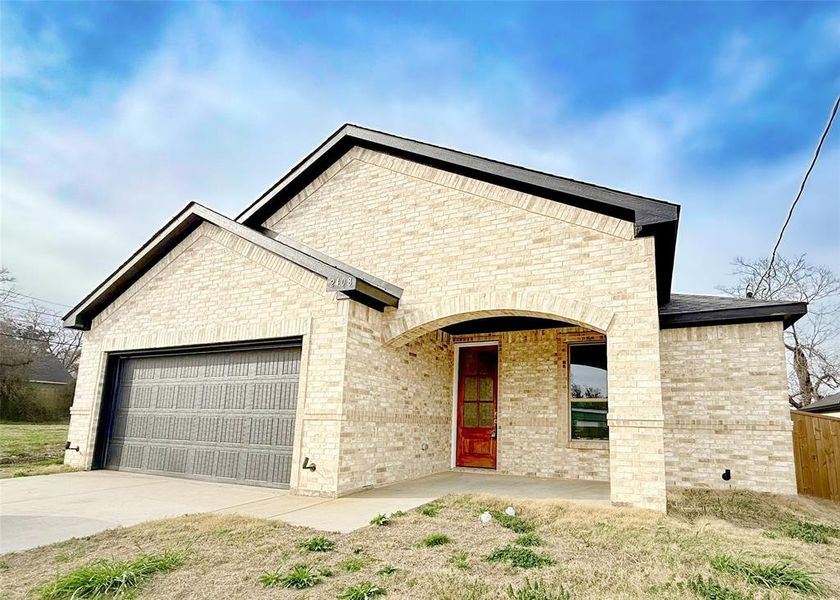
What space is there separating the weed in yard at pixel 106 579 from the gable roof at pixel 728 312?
8.75 meters

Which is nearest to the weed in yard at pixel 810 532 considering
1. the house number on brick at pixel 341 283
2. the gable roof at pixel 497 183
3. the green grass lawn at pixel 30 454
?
the gable roof at pixel 497 183

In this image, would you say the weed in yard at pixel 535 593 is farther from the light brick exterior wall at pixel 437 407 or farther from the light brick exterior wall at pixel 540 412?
the light brick exterior wall at pixel 540 412

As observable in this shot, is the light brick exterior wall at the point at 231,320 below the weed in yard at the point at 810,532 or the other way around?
the other way around

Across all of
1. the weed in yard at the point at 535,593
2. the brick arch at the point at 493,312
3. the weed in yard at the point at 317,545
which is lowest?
the weed in yard at the point at 317,545

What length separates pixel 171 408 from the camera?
30.6 feet

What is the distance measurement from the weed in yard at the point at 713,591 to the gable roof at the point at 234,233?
5.28 metres

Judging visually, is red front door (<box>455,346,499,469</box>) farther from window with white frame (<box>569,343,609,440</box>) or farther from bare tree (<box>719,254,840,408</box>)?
bare tree (<box>719,254,840,408</box>)

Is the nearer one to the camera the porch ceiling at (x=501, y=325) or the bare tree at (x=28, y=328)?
the porch ceiling at (x=501, y=325)

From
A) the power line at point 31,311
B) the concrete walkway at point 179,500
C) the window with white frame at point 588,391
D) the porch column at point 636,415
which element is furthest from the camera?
the power line at point 31,311

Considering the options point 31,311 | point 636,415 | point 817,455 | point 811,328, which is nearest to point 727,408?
point 817,455

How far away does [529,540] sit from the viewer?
491cm

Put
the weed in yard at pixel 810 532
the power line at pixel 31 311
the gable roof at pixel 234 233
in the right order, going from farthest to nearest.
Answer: the power line at pixel 31 311 < the gable roof at pixel 234 233 < the weed in yard at pixel 810 532

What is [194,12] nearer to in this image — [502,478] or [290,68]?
[290,68]

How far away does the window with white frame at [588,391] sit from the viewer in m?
9.70
